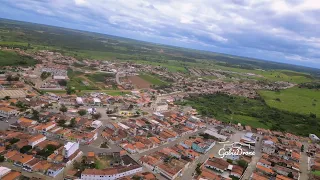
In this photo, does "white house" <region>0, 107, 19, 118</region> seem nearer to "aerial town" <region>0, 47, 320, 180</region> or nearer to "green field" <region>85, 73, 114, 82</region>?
"aerial town" <region>0, 47, 320, 180</region>

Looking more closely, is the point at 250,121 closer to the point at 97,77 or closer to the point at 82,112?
the point at 82,112

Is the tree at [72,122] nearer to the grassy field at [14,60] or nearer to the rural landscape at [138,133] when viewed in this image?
the rural landscape at [138,133]

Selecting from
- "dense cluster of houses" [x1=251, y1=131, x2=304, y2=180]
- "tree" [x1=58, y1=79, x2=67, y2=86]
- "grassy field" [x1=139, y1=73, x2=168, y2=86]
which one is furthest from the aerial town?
"grassy field" [x1=139, y1=73, x2=168, y2=86]

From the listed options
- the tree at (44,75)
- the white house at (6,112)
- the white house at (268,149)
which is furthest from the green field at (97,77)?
the white house at (268,149)

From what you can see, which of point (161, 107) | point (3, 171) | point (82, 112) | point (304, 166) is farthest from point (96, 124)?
point (304, 166)

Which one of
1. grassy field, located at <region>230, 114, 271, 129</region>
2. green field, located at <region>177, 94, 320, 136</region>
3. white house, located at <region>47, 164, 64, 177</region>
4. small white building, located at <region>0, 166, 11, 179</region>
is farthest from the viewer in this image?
green field, located at <region>177, 94, 320, 136</region>

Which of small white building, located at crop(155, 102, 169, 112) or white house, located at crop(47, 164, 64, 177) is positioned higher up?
small white building, located at crop(155, 102, 169, 112)

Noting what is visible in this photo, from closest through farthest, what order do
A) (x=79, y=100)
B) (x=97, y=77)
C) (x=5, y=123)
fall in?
1. (x=5, y=123)
2. (x=79, y=100)
3. (x=97, y=77)

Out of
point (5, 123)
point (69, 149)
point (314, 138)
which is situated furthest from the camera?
point (314, 138)
